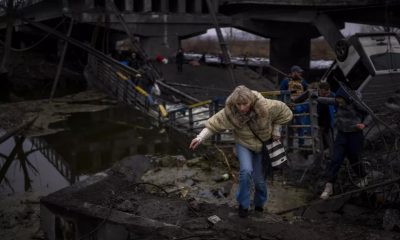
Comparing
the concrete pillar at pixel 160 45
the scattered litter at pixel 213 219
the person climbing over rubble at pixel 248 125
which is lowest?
the scattered litter at pixel 213 219

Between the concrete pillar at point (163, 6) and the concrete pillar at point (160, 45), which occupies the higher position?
the concrete pillar at point (163, 6)

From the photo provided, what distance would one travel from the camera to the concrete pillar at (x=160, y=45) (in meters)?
28.3

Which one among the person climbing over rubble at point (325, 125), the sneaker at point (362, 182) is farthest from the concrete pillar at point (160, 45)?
the sneaker at point (362, 182)

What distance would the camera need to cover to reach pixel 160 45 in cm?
2869

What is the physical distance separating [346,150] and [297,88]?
2955mm

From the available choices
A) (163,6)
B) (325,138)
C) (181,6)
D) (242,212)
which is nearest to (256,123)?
(242,212)

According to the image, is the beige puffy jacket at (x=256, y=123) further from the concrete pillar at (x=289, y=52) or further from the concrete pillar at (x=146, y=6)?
the concrete pillar at (x=289, y=52)

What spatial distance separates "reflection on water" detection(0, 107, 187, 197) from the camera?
987 centimetres

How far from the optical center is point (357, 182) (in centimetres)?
652

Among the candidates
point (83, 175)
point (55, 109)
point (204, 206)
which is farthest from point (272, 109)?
point (55, 109)

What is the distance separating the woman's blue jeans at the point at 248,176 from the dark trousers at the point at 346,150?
1468mm

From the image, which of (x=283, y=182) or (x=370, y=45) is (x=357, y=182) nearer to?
(x=283, y=182)

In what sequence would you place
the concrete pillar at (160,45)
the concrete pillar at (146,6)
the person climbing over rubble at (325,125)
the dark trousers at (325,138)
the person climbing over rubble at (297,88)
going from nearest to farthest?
the person climbing over rubble at (325,125)
the dark trousers at (325,138)
the person climbing over rubble at (297,88)
the concrete pillar at (146,6)
the concrete pillar at (160,45)

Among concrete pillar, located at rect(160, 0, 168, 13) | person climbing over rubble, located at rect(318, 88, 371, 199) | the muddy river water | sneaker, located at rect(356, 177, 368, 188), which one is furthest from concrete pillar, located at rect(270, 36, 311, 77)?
sneaker, located at rect(356, 177, 368, 188)
